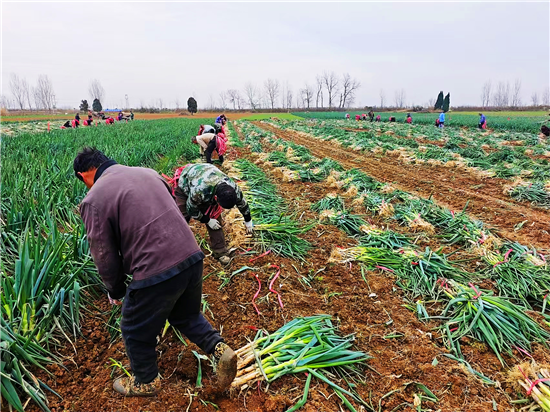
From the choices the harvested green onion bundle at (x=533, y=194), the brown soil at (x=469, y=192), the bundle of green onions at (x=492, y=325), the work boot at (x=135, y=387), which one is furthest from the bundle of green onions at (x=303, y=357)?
the harvested green onion bundle at (x=533, y=194)

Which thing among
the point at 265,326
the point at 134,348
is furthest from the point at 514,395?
the point at 134,348

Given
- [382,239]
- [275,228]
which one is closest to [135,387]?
[275,228]

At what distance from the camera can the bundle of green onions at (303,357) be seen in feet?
6.93

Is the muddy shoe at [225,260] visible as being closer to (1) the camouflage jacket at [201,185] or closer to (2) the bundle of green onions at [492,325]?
(1) the camouflage jacket at [201,185]

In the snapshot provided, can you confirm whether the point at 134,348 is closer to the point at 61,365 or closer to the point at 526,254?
the point at 61,365

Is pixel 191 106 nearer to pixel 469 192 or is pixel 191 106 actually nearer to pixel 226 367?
pixel 469 192

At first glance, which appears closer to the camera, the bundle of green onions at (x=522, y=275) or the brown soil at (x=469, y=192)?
the bundle of green onions at (x=522, y=275)

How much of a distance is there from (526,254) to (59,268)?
14.9ft

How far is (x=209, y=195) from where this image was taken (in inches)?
124

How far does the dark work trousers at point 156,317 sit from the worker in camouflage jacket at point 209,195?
106 cm

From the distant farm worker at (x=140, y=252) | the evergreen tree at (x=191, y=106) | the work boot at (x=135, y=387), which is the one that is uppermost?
the evergreen tree at (x=191, y=106)

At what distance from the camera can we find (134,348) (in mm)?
1929

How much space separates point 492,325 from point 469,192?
184 inches

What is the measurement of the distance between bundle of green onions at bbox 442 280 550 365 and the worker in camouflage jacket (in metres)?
2.11
